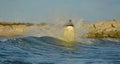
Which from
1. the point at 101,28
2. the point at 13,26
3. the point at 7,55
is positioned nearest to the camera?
the point at 7,55

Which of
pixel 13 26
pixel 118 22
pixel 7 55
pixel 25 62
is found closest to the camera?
pixel 25 62

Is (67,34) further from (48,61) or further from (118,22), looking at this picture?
(118,22)

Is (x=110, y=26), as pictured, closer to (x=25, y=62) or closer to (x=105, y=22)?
(x=105, y=22)

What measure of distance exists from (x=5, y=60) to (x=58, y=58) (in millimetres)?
2592

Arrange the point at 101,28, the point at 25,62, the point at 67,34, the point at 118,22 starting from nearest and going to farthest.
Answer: the point at 25,62
the point at 67,34
the point at 101,28
the point at 118,22

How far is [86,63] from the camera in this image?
13633 millimetres

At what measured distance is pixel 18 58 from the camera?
1373 cm

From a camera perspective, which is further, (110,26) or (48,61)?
(110,26)

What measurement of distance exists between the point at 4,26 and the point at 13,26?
3931 millimetres

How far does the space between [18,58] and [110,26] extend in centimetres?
7138

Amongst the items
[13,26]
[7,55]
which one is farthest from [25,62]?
[13,26]

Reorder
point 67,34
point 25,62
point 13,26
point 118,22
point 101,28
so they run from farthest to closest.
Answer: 1. point 13,26
2. point 118,22
3. point 101,28
4. point 67,34
5. point 25,62

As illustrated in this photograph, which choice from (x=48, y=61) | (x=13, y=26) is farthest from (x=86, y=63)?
(x=13, y=26)

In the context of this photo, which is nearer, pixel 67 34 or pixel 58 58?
pixel 58 58
